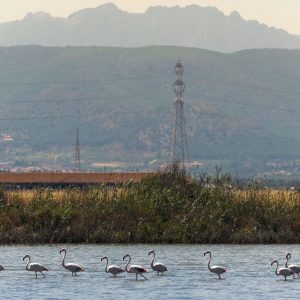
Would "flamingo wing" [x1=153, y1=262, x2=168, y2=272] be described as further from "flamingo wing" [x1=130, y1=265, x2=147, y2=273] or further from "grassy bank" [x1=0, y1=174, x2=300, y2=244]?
"grassy bank" [x1=0, y1=174, x2=300, y2=244]

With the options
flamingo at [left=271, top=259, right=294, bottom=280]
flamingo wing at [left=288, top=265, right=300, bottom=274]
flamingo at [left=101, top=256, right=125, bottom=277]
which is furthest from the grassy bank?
flamingo at [left=271, top=259, right=294, bottom=280]

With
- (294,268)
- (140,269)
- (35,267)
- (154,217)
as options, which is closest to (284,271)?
(294,268)

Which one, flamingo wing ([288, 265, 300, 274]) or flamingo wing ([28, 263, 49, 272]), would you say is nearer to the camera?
flamingo wing ([28, 263, 49, 272])

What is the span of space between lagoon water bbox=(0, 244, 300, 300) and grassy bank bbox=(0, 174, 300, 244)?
0.91 m

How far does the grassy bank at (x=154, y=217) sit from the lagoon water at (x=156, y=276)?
91 cm

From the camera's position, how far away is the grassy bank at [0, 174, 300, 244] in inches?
2144

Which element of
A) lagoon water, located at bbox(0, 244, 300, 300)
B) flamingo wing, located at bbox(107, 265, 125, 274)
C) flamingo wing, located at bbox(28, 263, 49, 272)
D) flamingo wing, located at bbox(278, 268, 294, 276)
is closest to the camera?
lagoon water, located at bbox(0, 244, 300, 300)

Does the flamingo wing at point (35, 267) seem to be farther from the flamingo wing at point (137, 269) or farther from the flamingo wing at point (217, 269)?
the flamingo wing at point (217, 269)

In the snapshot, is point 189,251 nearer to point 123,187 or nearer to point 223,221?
point 223,221

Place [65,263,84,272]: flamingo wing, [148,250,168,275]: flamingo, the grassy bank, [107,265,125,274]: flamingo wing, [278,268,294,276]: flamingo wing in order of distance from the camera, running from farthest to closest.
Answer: the grassy bank
[65,263,84,272]: flamingo wing
[148,250,168,275]: flamingo
[107,265,125,274]: flamingo wing
[278,268,294,276]: flamingo wing

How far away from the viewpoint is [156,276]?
43000 millimetres

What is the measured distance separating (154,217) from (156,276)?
1242 centimetres

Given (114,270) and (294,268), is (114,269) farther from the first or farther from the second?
(294,268)

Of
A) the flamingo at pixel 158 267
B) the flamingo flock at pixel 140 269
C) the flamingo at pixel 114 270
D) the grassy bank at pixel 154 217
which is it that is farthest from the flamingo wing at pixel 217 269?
the grassy bank at pixel 154 217
